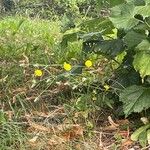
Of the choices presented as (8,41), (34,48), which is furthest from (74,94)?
(8,41)

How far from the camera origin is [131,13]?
281cm

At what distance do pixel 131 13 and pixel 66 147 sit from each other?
84 centimetres

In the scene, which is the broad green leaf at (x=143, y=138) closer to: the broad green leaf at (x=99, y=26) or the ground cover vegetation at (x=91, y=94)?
the ground cover vegetation at (x=91, y=94)

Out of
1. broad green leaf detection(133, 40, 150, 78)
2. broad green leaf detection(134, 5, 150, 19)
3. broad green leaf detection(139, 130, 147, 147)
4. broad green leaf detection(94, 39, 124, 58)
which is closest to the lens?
broad green leaf detection(134, 5, 150, 19)

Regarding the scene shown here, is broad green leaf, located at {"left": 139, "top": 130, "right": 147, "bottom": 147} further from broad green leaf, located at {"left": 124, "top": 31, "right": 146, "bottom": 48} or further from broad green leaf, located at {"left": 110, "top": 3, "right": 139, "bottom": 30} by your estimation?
broad green leaf, located at {"left": 110, "top": 3, "right": 139, "bottom": 30}

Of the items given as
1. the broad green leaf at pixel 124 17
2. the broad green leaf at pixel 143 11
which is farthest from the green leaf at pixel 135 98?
the broad green leaf at pixel 143 11

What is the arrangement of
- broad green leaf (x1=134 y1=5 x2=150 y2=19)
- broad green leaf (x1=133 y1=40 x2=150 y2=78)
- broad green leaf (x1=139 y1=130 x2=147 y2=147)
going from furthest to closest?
broad green leaf (x1=139 y1=130 x2=147 y2=147), broad green leaf (x1=133 y1=40 x2=150 y2=78), broad green leaf (x1=134 y1=5 x2=150 y2=19)

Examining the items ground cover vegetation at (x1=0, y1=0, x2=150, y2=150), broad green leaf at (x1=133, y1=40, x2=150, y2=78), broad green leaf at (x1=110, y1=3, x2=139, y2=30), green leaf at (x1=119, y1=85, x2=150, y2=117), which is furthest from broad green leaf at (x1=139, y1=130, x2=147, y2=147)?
broad green leaf at (x1=110, y1=3, x2=139, y2=30)

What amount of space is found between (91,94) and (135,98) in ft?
1.43

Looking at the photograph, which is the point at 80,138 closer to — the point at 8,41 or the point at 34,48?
the point at 34,48

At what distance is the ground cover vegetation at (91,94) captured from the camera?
2846 millimetres

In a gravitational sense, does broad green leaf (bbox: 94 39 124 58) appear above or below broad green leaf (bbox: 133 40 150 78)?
below

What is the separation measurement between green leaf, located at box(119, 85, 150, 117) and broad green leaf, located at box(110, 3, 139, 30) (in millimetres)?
389

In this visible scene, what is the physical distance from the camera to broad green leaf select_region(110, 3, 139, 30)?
2771 millimetres
